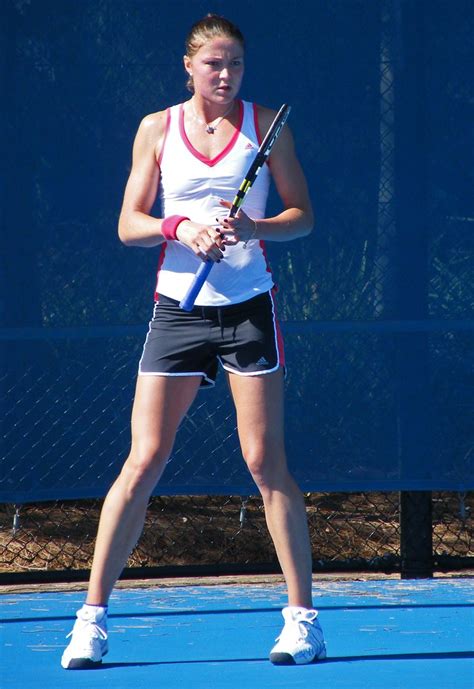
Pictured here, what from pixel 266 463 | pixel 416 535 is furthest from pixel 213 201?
pixel 416 535

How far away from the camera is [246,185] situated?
3809mm

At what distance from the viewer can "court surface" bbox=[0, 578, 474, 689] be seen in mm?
3803

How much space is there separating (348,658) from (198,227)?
1419 millimetres

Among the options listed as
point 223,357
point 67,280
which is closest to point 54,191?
point 67,280

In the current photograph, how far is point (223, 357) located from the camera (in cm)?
395

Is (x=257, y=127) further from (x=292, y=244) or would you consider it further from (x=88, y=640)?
(x=88, y=640)

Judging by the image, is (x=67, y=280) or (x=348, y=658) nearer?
(x=348, y=658)

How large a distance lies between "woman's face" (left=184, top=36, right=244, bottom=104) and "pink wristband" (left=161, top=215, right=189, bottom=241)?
0.39 m

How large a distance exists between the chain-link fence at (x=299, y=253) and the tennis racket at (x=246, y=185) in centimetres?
116

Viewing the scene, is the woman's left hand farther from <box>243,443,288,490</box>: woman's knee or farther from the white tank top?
<box>243,443,288,490</box>: woman's knee

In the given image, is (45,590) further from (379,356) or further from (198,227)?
(198,227)

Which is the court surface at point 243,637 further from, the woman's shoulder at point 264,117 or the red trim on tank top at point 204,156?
the woman's shoulder at point 264,117

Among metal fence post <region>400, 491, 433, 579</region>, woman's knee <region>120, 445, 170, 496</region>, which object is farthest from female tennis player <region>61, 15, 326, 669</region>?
metal fence post <region>400, 491, 433, 579</region>

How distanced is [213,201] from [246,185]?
0.51 ft
